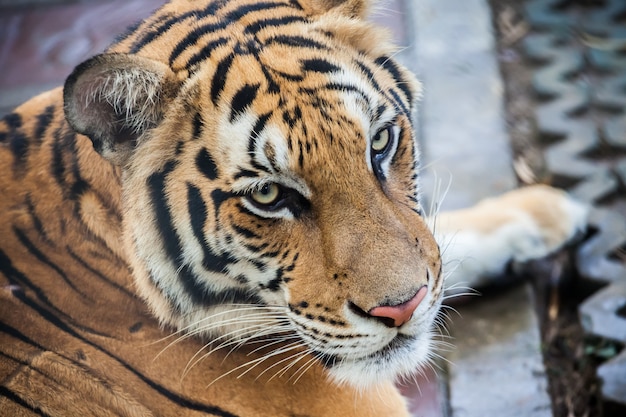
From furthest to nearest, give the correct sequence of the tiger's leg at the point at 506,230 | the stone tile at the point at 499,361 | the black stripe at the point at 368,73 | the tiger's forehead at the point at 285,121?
1. the tiger's leg at the point at 506,230
2. the stone tile at the point at 499,361
3. the black stripe at the point at 368,73
4. the tiger's forehead at the point at 285,121

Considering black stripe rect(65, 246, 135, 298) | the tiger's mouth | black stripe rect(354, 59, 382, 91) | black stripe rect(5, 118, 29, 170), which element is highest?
black stripe rect(5, 118, 29, 170)

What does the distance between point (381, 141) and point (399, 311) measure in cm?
26

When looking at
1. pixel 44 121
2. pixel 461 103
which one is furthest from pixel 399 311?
pixel 461 103

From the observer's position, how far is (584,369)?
5.74 ft

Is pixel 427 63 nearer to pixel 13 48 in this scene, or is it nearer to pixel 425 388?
pixel 425 388

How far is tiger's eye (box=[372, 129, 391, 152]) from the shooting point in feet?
3.86

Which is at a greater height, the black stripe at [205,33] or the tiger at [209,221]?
the black stripe at [205,33]

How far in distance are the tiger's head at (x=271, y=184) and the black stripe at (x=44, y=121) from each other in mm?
151

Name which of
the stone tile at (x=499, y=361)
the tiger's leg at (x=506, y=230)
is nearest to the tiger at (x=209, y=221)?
the stone tile at (x=499, y=361)

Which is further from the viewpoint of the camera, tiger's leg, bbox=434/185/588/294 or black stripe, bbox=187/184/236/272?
tiger's leg, bbox=434/185/588/294

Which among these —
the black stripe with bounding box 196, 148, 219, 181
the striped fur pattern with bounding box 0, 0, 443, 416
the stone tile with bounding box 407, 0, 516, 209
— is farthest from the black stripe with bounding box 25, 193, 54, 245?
the stone tile with bounding box 407, 0, 516, 209

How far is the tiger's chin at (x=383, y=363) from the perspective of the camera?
3.85 feet

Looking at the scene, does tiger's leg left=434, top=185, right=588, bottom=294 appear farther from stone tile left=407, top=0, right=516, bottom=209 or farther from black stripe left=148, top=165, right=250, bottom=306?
black stripe left=148, top=165, right=250, bottom=306

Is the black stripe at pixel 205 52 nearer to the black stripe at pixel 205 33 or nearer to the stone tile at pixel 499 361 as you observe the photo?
the black stripe at pixel 205 33
